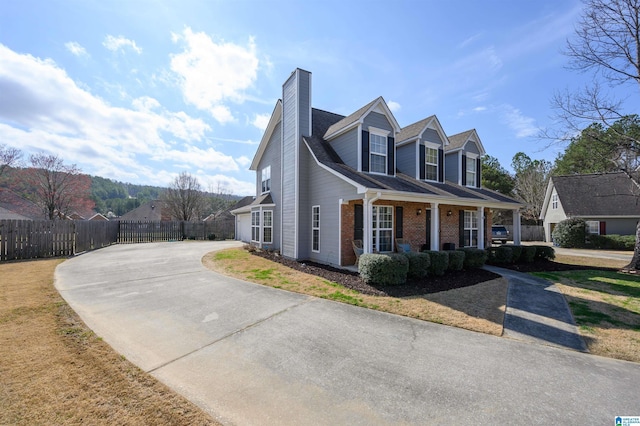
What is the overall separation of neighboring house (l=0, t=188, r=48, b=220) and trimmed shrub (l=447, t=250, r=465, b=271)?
3281 centimetres

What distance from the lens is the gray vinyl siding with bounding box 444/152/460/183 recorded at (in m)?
16.1

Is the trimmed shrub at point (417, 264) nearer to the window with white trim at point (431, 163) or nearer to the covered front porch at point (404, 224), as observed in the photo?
the covered front porch at point (404, 224)

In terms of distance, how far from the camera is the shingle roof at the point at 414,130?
537 inches

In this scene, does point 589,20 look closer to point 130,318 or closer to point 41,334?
point 130,318

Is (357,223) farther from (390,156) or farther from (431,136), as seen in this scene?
(431,136)

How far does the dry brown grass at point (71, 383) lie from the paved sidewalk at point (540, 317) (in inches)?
228

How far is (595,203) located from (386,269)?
93.8ft

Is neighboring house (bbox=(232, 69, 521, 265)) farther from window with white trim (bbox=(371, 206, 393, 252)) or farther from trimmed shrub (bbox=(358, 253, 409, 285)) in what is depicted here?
trimmed shrub (bbox=(358, 253, 409, 285))

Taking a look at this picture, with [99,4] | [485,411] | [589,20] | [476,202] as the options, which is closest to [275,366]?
[485,411]

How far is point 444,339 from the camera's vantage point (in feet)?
15.9

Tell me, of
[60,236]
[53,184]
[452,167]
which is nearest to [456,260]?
[452,167]

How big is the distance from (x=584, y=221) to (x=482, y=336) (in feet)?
88.0

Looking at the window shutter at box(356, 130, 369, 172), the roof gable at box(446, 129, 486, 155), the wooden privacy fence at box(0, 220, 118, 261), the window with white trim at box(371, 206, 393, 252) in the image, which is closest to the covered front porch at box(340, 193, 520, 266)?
the window with white trim at box(371, 206, 393, 252)

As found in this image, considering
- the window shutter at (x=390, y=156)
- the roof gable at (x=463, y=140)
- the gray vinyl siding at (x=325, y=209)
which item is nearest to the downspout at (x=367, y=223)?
the gray vinyl siding at (x=325, y=209)
